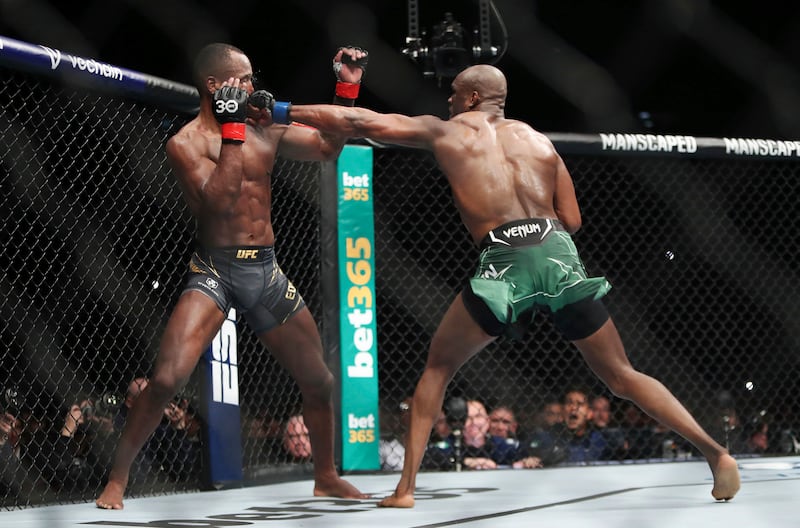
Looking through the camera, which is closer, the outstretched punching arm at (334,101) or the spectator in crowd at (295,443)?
the outstretched punching arm at (334,101)

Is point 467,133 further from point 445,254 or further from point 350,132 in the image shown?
point 445,254

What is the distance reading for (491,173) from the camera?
8.72ft

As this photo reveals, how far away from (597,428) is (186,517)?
274 centimetres

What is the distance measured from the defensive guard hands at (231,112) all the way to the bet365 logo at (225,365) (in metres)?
0.94

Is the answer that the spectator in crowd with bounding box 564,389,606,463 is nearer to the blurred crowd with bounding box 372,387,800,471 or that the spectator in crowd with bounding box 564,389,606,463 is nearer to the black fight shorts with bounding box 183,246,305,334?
the blurred crowd with bounding box 372,387,800,471

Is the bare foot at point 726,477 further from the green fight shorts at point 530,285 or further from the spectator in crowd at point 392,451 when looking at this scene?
the spectator in crowd at point 392,451

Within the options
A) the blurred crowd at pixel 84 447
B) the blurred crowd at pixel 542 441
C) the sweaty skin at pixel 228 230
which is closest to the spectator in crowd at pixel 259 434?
the blurred crowd at pixel 84 447

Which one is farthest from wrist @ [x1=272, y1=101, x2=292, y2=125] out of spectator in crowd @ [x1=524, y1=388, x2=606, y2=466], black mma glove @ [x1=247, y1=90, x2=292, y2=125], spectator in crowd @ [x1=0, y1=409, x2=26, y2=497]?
spectator in crowd @ [x1=524, y1=388, x2=606, y2=466]

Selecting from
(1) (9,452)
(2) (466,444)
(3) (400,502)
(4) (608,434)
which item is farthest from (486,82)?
(4) (608,434)

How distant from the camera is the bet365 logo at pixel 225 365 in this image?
11.2ft

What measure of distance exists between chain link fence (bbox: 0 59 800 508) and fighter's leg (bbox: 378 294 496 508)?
108cm

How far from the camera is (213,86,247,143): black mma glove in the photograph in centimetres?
259

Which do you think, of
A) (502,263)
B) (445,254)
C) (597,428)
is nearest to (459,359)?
(502,263)

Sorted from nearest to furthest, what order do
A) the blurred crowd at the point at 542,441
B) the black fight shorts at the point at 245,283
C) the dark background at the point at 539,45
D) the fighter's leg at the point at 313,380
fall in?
the black fight shorts at the point at 245,283, the fighter's leg at the point at 313,380, the blurred crowd at the point at 542,441, the dark background at the point at 539,45
